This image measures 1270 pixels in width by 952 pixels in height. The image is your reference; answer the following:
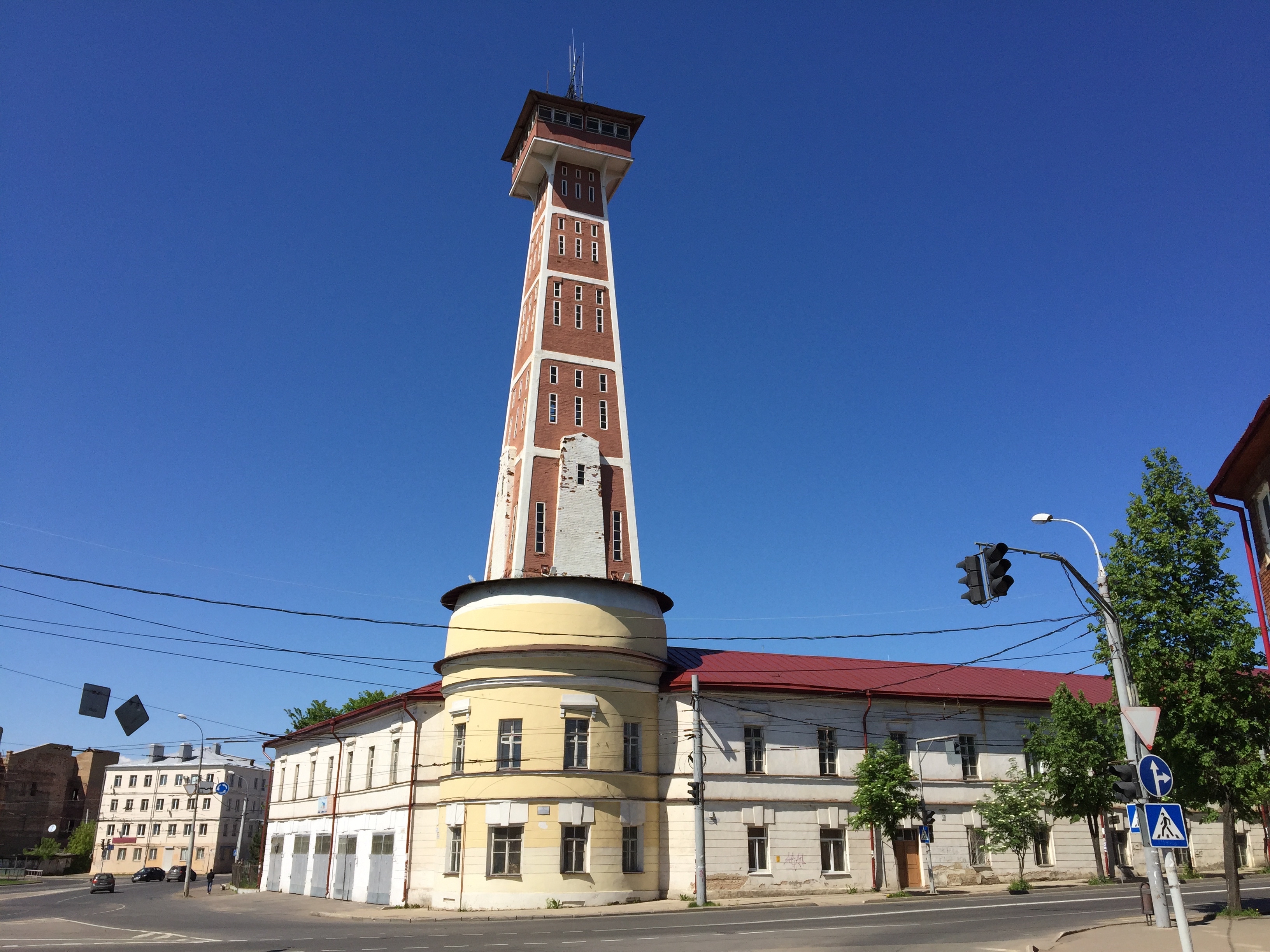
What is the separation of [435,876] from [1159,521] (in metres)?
28.0

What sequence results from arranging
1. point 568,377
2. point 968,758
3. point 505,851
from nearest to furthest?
Result: point 505,851
point 968,758
point 568,377

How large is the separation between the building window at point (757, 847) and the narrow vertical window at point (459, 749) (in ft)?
37.9

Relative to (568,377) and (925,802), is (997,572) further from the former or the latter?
(568,377)

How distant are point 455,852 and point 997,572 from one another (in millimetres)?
26328

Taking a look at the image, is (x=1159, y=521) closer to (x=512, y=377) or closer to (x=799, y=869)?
(x=799, y=869)

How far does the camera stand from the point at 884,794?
1446 inches

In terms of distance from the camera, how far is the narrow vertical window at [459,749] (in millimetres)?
36719

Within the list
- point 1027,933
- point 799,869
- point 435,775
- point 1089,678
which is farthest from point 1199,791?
point 1089,678

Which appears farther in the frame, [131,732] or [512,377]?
[512,377]

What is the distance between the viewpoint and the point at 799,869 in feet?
125

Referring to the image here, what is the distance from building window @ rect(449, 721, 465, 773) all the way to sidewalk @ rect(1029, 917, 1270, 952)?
22747 millimetres

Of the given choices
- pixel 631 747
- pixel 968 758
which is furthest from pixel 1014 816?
pixel 631 747

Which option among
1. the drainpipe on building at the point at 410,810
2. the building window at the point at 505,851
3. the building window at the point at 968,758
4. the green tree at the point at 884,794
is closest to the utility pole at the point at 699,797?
the green tree at the point at 884,794

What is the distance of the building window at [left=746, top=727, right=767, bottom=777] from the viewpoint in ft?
128
